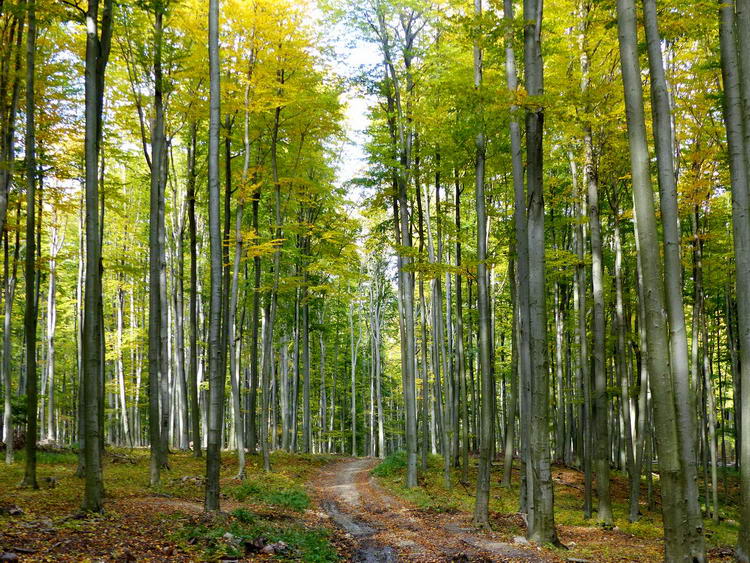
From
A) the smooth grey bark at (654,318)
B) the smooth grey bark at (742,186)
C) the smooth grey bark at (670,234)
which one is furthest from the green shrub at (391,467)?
the smooth grey bark at (654,318)

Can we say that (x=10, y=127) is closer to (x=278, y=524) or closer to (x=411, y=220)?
(x=278, y=524)

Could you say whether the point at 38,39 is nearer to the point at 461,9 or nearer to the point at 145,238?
the point at 461,9

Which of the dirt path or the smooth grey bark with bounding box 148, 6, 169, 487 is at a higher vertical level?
the smooth grey bark with bounding box 148, 6, 169, 487

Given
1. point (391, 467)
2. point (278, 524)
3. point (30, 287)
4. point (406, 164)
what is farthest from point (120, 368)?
point (278, 524)

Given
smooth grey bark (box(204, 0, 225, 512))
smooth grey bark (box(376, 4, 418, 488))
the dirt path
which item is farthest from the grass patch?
smooth grey bark (box(376, 4, 418, 488))

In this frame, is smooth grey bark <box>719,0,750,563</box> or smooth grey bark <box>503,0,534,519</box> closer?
smooth grey bark <box>719,0,750,563</box>

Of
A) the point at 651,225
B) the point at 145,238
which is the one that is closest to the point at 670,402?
the point at 651,225

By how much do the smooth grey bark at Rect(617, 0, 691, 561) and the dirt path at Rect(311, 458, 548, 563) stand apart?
259 centimetres

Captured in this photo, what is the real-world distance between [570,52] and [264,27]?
8.05 m

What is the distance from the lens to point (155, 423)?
12.1 metres

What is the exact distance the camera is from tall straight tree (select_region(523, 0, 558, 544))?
27.8 feet

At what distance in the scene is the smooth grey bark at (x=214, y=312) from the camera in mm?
9102

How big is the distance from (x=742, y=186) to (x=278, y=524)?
9.39 m

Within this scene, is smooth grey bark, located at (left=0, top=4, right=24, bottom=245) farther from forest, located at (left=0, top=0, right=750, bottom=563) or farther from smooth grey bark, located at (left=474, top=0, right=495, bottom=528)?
smooth grey bark, located at (left=474, top=0, right=495, bottom=528)
